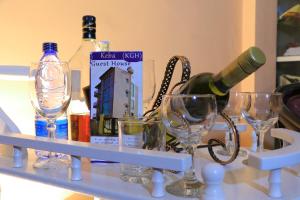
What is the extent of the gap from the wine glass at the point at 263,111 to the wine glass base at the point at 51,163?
1.18 ft

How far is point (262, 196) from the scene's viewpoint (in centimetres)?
47

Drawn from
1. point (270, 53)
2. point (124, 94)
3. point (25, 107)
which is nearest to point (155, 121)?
point (124, 94)

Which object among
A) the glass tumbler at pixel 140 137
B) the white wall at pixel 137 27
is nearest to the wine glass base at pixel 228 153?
the glass tumbler at pixel 140 137

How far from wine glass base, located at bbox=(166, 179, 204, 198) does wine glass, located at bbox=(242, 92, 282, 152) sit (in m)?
0.22

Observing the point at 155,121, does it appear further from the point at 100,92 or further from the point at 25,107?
the point at 25,107

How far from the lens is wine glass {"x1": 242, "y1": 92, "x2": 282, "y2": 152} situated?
2.16 feet

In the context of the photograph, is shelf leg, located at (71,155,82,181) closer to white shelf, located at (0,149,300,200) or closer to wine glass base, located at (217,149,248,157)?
white shelf, located at (0,149,300,200)

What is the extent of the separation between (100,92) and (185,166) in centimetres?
28

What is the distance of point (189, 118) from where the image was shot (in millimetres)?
518

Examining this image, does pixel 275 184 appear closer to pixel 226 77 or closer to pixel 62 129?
pixel 226 77

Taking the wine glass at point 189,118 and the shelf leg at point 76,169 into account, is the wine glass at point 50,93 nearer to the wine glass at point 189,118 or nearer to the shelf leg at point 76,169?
the shelf leg at point 76,169

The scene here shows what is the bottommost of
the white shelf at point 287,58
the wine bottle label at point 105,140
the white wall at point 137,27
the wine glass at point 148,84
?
the wine bottle label at point 105,140

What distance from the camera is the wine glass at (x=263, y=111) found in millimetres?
657

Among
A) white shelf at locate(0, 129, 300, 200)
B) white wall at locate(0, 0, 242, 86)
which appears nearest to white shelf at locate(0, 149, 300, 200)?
white shelf at locate(0, 129, 300, 200)
